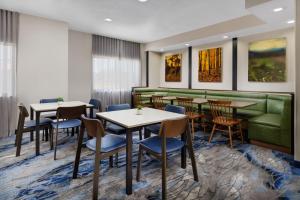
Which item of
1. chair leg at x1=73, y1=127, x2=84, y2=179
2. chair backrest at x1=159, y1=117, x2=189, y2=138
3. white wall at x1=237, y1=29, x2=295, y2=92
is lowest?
chair leg at x1=73, y1=127, x2=84, y2=179

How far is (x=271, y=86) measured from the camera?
14.6 feet

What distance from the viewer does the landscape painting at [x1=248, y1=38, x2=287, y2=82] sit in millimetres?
4234

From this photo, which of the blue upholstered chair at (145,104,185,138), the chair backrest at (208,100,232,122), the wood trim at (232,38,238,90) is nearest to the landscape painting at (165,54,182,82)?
the wood trim at (232,38,238,90)

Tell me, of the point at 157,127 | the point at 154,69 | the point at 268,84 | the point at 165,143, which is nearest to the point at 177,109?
the point at 157,127

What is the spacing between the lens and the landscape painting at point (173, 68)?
6789 mm

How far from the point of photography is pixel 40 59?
4332mm

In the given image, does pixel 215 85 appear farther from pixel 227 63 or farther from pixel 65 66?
pixel 65 66

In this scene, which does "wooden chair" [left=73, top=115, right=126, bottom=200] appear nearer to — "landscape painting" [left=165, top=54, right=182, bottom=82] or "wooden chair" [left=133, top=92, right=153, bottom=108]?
"wooden chair" [left=133, top=92, right=153, bottom=108]

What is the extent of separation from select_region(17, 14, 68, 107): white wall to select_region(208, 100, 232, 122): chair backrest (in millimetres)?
3728

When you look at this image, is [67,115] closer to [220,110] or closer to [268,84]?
[220,110]

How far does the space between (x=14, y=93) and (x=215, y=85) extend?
5358 millimetres

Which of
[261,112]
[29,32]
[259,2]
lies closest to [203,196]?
[259,2]

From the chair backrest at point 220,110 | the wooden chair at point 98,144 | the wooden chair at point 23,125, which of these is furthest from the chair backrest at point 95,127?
the chair backrest at point 220,110

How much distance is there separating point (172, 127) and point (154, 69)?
5.63 metres
